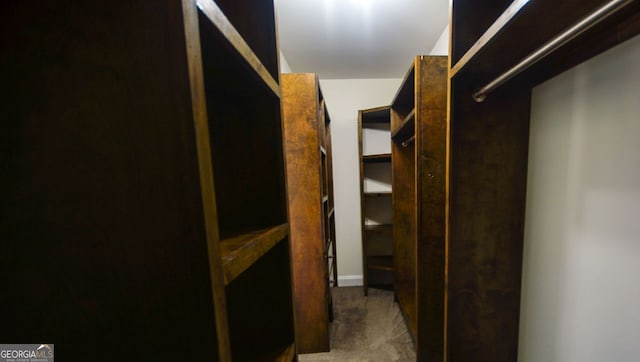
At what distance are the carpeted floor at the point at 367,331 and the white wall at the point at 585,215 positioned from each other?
2.84ft

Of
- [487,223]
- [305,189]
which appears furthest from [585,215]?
[305,189]

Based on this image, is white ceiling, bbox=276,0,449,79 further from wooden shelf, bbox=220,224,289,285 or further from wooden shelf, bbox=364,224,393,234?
wooden shelf, bbox=364,224,393,234

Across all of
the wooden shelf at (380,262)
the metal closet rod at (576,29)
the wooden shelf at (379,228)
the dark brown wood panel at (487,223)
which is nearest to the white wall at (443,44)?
the dark brown wood panel at (487,223)

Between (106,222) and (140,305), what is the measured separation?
13 centimetres

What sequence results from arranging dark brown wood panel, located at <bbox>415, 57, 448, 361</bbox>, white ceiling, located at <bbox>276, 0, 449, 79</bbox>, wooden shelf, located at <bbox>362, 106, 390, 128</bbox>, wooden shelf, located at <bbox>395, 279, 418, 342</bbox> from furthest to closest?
1. wooden shelf, located at <bbox>362, 106, 390, 128</bbox>
2. wooden shelf, located at <bbox>395, 279, 418, 342</bbox>
3. white ceiling, located at <bbox>276, 0, 449, 79</bbox>
4. dark brown wood panel, located at <bbox>415, 57, 448, 361</bbox>

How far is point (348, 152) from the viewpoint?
2195mm

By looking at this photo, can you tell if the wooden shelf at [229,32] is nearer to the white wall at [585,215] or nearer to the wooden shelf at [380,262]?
the white wall at [585,215]

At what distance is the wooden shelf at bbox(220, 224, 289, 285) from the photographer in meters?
0.34

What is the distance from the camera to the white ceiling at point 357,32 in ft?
4.08

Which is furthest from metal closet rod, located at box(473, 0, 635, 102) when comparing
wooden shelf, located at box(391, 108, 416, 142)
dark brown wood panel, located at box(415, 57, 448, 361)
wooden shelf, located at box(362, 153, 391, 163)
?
wooden shelf, located at box(362, 153, 391, 163)

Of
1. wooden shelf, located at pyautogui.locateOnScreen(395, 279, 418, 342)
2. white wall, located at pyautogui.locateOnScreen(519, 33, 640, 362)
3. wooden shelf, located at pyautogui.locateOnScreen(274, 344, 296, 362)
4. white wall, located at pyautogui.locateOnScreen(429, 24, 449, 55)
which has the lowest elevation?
wooden shelf, located at pyautogui.locateOnScreen(395, 279, 418, 342)

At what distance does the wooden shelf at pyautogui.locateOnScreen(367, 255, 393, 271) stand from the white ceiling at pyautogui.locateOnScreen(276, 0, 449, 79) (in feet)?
6.44

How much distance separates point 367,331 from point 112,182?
6.34 feet

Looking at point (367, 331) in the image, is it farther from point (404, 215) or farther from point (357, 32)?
point (357, 32)
